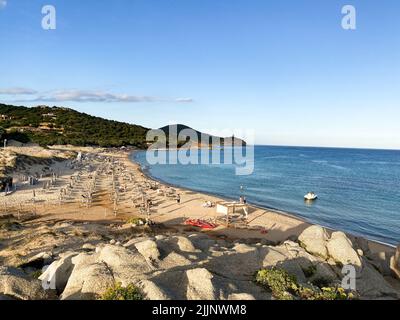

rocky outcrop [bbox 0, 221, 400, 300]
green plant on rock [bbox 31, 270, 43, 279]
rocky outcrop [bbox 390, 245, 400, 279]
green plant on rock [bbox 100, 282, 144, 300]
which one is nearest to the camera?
green plant on rock [bbox 100, 282, 144, 300]

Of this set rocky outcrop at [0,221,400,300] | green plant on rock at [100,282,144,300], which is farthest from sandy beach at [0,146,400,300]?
green plant on rock at [100,282,144,300]

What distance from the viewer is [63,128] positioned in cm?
11588

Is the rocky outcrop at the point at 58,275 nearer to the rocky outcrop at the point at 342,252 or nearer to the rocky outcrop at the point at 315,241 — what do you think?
the rocky outcrop at the point at 315,241

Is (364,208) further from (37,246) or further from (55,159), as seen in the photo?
(55,159)

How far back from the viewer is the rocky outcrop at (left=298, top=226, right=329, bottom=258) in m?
13.5

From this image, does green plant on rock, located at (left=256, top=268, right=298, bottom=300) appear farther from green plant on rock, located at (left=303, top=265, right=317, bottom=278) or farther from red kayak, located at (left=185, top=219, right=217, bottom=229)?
red kayak, located at (left=185, top=219, right=217, bottom=229)

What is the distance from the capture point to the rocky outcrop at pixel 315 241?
13531 mm

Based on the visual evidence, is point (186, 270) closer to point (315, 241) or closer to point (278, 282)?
point (278, 282)

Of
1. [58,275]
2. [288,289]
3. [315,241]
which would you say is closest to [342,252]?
[315,241]

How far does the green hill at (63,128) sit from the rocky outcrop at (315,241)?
290 feet

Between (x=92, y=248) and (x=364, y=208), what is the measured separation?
3213 centimetres

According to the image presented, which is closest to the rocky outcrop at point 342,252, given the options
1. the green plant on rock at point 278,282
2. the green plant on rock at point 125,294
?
the green plant on rock at point 278,282

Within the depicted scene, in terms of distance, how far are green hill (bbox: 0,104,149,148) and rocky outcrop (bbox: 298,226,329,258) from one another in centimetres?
8827
